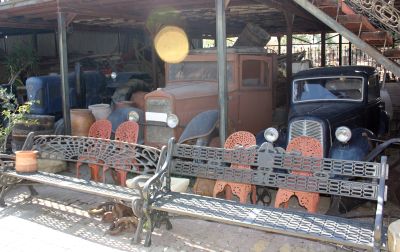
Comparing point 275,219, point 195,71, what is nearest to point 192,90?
point 195,71

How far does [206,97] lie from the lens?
22.4 feet

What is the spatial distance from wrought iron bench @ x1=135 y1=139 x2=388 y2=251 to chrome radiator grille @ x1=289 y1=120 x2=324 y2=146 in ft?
3.11

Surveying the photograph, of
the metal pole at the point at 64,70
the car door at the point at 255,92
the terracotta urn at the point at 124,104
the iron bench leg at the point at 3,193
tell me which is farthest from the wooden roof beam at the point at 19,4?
the car door at the point at 255,92

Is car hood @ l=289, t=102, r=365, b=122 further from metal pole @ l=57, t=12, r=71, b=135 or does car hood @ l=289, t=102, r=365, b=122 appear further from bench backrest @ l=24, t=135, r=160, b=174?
metal pole @ l=57, t=12, r=71, b=135

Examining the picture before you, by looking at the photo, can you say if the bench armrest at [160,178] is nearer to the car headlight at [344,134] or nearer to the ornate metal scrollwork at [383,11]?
the car headlight at [344,134]

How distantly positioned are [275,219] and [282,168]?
0.62 metres

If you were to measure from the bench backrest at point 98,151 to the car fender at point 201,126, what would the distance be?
59cm

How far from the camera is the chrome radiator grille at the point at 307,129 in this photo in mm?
5562

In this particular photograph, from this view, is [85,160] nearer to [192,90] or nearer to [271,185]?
[192,90]

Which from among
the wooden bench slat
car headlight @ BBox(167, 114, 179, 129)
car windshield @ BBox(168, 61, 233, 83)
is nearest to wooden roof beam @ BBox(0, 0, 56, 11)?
car windshield @ BBox(168, 61, 233, 83)

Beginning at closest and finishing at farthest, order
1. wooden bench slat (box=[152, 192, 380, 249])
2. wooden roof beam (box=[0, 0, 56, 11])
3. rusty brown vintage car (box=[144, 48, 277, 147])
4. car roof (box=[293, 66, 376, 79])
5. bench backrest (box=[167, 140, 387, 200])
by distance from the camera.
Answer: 1. wooden bench slat (box=[152, 192, 380, 249])
2. bench backrest (box=[167, 140, 387, 200])
3. rusty brown vintage car (box=[144, 48, 277, 147])
4. car roof (box=[293, 66, 376, 79])
5. wooden roof beam (box=[0, 0, 56, 11])

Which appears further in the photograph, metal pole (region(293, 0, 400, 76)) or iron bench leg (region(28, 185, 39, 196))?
iron bench leg (region(28, 185, 39, 196))

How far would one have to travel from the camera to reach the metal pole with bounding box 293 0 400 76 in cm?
459

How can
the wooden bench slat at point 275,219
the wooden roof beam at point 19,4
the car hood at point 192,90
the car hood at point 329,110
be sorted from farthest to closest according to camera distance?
the wooden roof beam at point 19,4, the car hood at point 192,90, the car hood at point 329,110, the wooden bench slat at point 275,219
